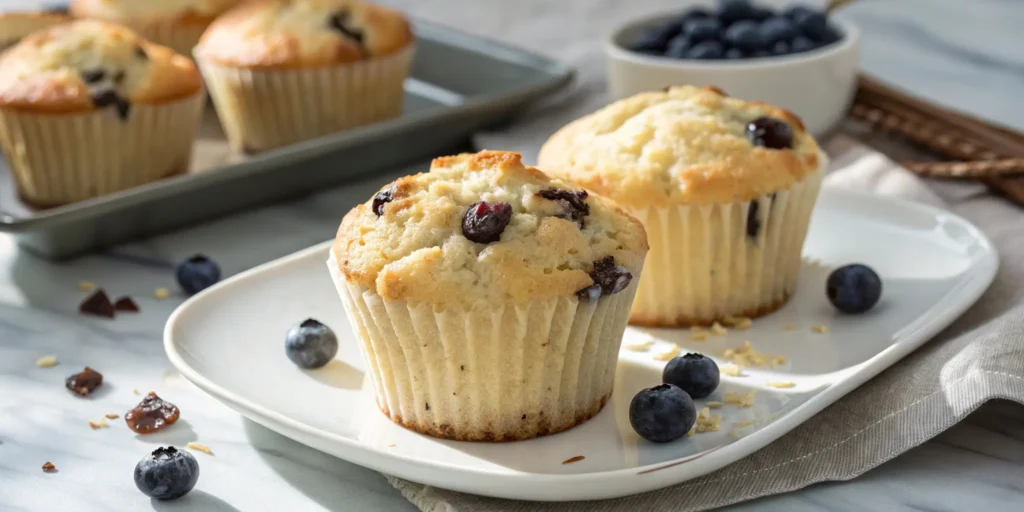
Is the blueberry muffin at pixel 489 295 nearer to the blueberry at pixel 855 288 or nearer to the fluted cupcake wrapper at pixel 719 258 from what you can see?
the fluted cupcake wrapper at pixel 719 258

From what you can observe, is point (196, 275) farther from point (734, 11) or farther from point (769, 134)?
point (734, 11)

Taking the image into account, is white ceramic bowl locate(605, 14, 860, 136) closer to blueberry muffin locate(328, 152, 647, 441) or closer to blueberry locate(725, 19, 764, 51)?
blueberry locate(725, 19, 764, 51)

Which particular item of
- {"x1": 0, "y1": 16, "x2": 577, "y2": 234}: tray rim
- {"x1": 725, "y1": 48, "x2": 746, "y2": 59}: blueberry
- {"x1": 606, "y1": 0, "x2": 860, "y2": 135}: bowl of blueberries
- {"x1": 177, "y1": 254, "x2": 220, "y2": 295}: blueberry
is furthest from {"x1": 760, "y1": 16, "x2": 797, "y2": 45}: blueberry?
{"x1": 177, "y1": 254, "x2": 220, "y2": 295}: blueberry

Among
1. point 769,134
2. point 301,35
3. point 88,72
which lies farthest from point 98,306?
point 769,134

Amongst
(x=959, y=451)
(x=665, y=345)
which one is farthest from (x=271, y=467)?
(x=959, y=451)

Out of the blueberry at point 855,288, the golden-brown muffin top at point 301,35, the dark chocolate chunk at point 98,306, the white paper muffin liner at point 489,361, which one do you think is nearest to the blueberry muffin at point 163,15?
the golden-brown muffin top at point 301,35

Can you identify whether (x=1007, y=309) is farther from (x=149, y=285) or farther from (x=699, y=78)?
(x=149, y=285)
